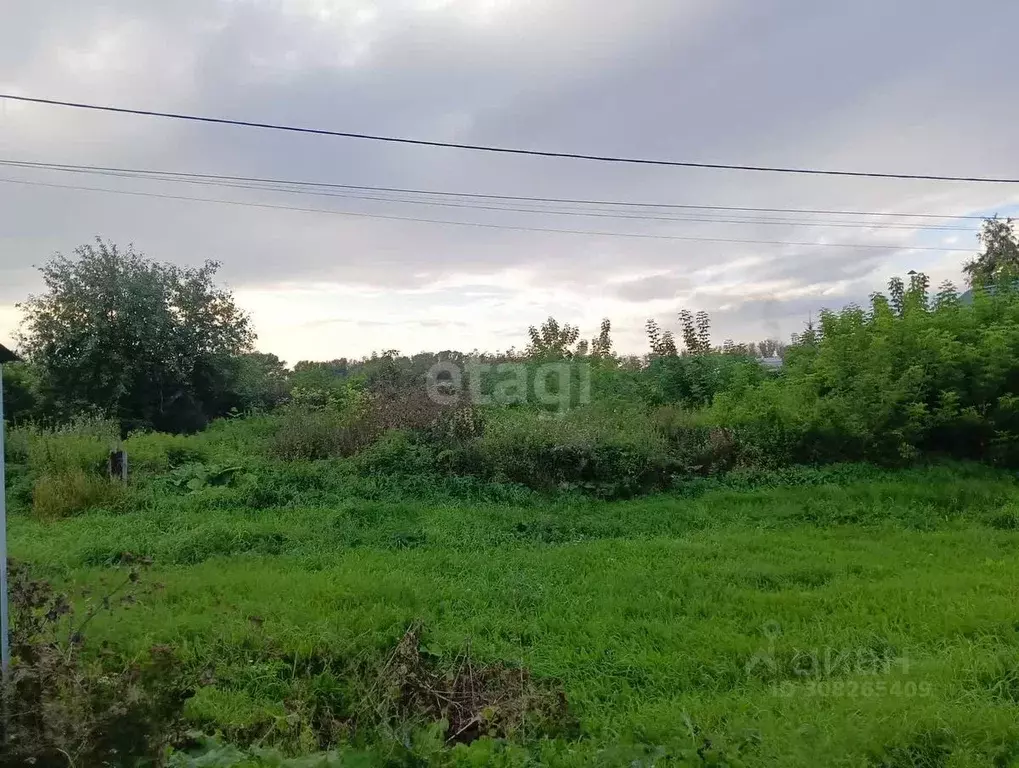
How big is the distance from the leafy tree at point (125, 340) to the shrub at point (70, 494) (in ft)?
19.3

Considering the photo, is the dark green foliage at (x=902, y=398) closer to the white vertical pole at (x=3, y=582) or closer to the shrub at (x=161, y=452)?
the shrub at (x=161, y=452)

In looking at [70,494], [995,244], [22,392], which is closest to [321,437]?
[70,494]

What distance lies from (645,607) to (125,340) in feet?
41.0

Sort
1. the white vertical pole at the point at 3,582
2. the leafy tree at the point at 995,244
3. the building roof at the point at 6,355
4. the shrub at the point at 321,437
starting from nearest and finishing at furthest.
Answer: the white vertical pole at the point at 3,582, the building roof at the point at 6,355, the shrub at the point at 321,437, the leafy tree at the point at 995,244

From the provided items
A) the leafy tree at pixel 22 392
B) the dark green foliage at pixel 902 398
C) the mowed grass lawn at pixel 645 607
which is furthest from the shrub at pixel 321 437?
the leafy tree at pixel 22 392

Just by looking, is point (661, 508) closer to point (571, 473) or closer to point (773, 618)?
point (571, 473)

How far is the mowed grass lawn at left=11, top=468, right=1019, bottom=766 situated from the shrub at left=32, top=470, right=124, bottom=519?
0.29m

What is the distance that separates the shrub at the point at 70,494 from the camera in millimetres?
7637

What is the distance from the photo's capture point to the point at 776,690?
3.62 m

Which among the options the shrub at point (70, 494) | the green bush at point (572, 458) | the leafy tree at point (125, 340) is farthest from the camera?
the leafy tree at point (125, 340)

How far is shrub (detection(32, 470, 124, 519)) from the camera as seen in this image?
7.64 metres

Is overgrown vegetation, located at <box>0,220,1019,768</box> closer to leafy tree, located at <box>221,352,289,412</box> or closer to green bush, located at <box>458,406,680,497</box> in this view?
green bush, located at <box>458,406,680,497</box>

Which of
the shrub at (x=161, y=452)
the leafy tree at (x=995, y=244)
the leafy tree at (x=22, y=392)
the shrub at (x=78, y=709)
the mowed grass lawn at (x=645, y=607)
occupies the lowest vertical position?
the mowed grass lawn at (x=645, y=607)

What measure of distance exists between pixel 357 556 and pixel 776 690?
378 centimetres
